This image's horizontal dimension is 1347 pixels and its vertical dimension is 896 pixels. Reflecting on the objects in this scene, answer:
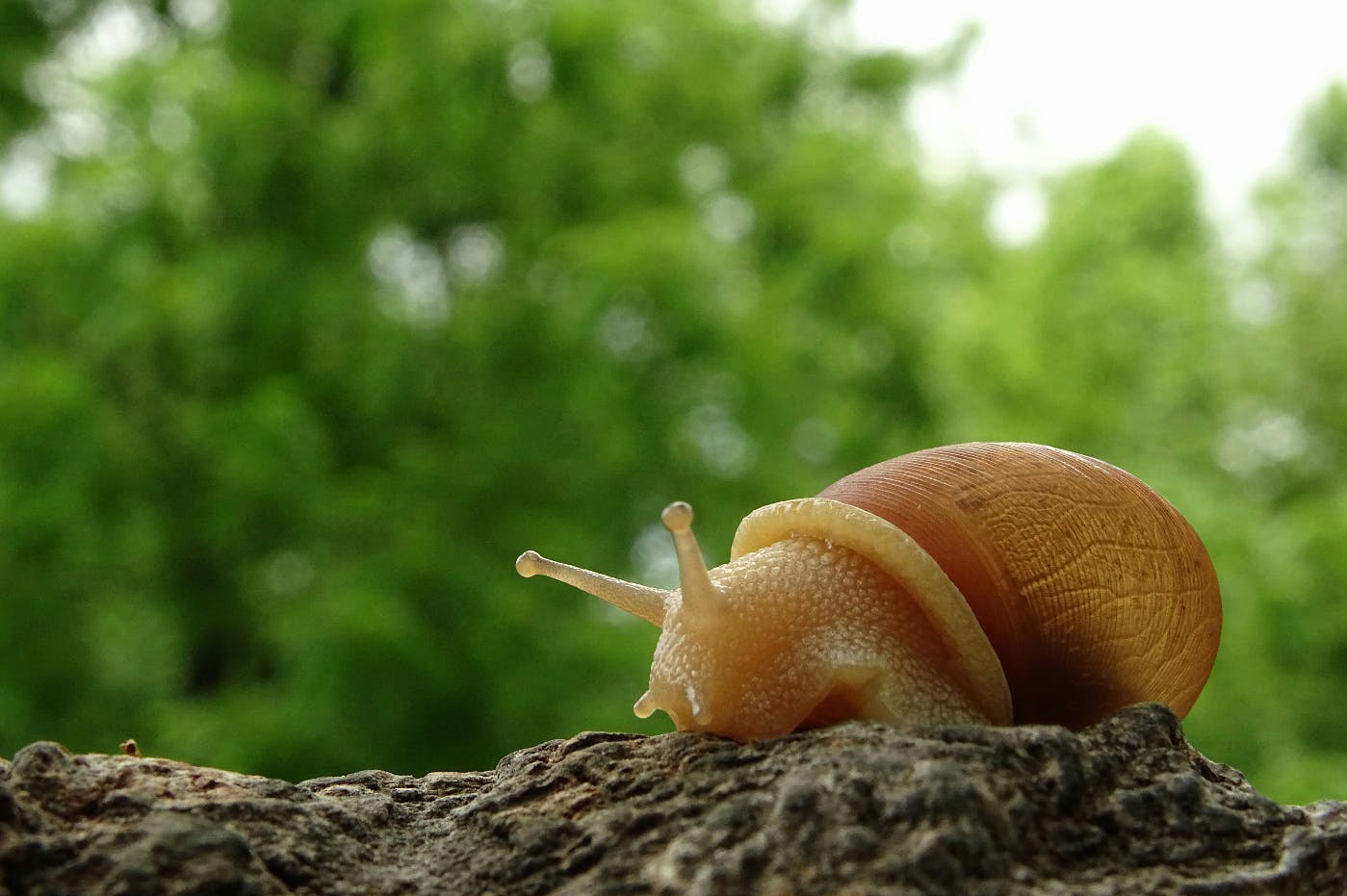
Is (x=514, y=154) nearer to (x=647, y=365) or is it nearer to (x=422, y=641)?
(x=647, y=365)

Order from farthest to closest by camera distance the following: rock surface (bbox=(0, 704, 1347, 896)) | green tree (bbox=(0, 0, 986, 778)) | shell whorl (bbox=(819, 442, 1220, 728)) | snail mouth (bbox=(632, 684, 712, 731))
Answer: green tree (bbox=(0, 0, 986, 778)) < shell whorl (bbox=(819, 442, 1220, 728)) < snail mouth (bbox=(632, 684, 712, 731)) < rock surface (bbox=(0, 704, 1347, 896))

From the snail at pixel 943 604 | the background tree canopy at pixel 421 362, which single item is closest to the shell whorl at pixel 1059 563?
the snail at pixel 943 604

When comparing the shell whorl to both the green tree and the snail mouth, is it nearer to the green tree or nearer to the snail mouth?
the snail mouth

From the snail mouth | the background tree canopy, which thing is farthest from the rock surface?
the background tree canopy

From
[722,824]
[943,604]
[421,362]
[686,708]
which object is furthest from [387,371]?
[722,824]

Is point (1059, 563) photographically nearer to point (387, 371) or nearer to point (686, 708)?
point (686, 708)

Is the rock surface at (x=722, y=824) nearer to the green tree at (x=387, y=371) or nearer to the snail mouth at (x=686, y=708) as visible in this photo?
the snail mouth at (x=686, y=708)
